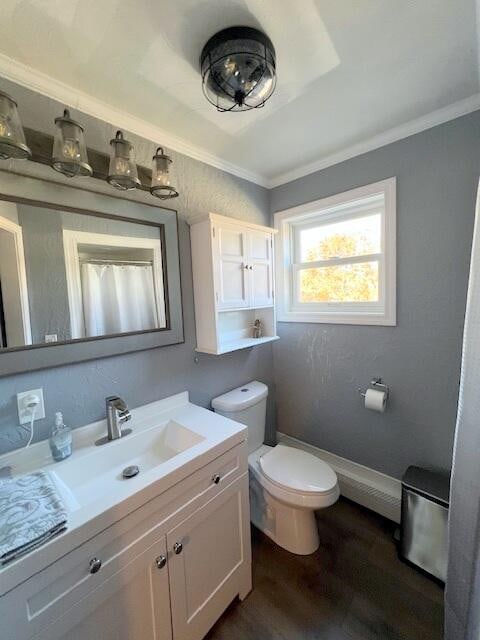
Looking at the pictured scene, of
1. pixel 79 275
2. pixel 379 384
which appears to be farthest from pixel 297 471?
pixel 79 275

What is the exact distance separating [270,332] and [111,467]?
4.11 feet

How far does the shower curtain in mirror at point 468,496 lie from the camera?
0.87m

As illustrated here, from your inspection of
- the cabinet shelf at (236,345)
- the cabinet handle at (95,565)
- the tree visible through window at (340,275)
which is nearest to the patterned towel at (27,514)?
the cabinet handle at (95,565)

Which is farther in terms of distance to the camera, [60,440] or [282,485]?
[282,485]

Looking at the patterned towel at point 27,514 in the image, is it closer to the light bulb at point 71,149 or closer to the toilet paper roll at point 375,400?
the light bulb at point 71,149

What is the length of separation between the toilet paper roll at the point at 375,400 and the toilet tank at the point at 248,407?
0.64 meters

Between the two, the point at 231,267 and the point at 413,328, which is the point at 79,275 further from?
the point at 413,328

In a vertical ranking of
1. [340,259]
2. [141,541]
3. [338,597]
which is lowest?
[338,597]

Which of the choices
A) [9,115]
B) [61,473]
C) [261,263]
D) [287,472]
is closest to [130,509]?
[61,473]

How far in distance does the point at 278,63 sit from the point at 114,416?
158 centimetres

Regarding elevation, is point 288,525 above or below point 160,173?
below

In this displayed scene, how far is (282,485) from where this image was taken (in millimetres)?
1425

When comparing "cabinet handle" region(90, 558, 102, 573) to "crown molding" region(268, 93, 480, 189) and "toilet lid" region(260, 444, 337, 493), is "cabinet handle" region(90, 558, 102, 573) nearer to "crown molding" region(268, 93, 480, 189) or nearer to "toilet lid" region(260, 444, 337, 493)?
"toilet lid" region(260, 444, 337, 493)

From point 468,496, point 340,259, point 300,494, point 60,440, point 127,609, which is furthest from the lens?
point 340,259
